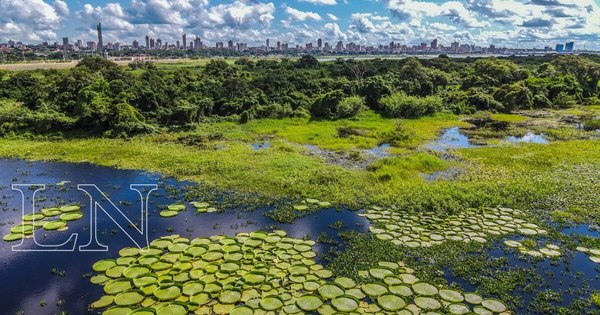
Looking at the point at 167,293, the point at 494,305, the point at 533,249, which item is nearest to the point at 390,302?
the point at 494,305

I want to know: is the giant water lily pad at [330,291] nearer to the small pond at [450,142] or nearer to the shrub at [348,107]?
the small pond at [450,142]

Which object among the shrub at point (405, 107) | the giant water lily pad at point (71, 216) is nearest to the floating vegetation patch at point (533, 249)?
the giant water lily pad at point (71, 216)

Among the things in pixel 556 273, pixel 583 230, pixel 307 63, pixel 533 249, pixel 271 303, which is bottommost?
pixel 271 303

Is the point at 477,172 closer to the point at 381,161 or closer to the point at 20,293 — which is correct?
the point at 381,161

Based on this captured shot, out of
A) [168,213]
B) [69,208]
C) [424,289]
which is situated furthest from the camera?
[69,208]

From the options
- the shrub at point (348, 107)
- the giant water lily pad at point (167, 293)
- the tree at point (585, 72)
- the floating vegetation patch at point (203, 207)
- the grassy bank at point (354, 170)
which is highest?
the tree at point (585, 72)

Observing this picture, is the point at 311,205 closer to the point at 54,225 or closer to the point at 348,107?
the point at 54,225
